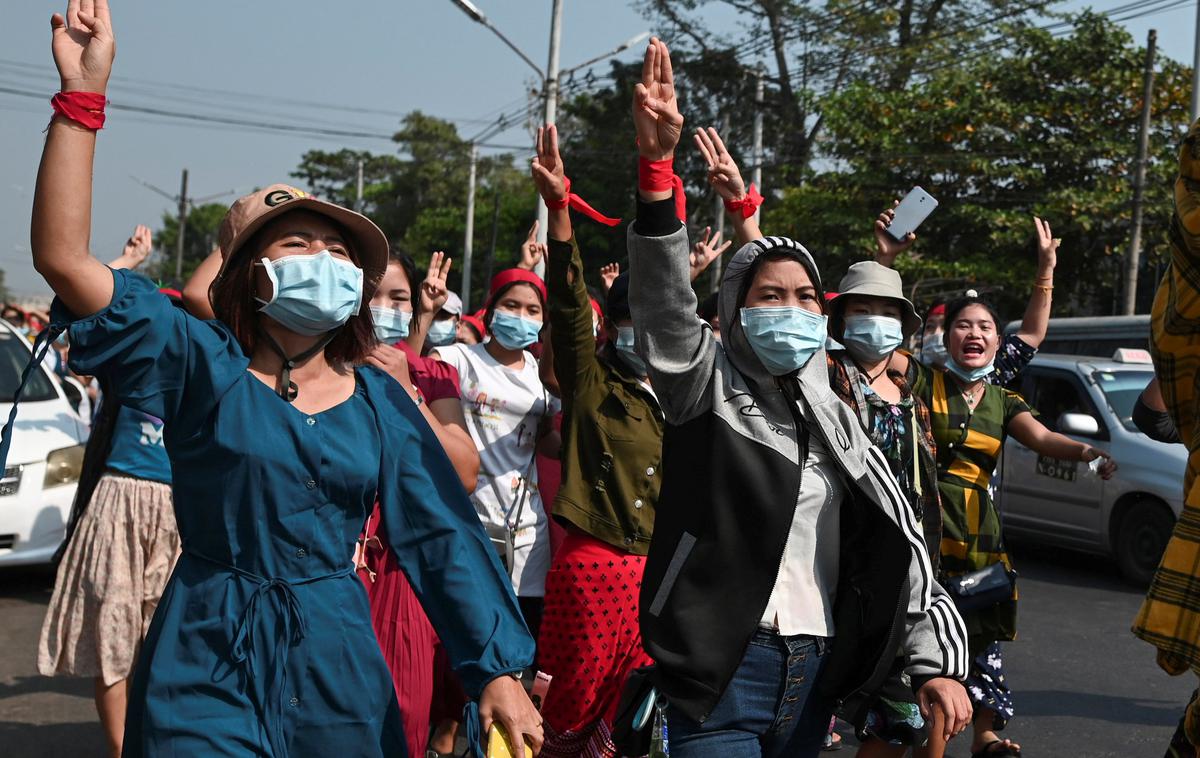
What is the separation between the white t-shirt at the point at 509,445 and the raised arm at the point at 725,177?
1.75 meters

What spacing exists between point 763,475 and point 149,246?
14.3ft

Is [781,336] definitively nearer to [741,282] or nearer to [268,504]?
[741,282]

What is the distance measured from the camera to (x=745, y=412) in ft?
10.1

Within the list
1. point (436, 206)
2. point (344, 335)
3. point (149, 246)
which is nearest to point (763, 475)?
point (344, 335)

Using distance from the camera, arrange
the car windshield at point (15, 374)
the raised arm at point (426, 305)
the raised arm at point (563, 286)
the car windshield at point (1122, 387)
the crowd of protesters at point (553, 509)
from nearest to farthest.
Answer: the crowd of protesters at point (553, 509), the raised arm at point (563, 286), the raised arm at point (426, 305), the car windshield at point (15, 374), the car windshield at point (1122, 387)

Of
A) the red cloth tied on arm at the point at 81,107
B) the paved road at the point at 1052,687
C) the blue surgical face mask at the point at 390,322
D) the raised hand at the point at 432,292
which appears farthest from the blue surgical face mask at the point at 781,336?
the paved road at the point at 1052,687

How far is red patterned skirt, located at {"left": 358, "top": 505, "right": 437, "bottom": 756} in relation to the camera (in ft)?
13.4

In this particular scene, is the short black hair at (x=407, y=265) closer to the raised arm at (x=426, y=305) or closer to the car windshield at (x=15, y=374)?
the raised arm at (x=426, y=305)

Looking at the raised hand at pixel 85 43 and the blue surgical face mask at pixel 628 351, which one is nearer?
the raised hand at pixel 85 43

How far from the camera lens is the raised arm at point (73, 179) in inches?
89.0

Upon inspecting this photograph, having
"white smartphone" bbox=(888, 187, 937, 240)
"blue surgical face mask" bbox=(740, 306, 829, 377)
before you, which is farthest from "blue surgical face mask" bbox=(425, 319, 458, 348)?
"blue surgical face mask" bbox=(740, 306, 829, 377)

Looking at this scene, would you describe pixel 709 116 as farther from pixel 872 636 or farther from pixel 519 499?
pixel 872 636

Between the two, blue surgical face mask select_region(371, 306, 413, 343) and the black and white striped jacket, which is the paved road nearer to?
blue surgical face mask select_region(371, 306, 413, 343)

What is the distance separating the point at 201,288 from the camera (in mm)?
3533
